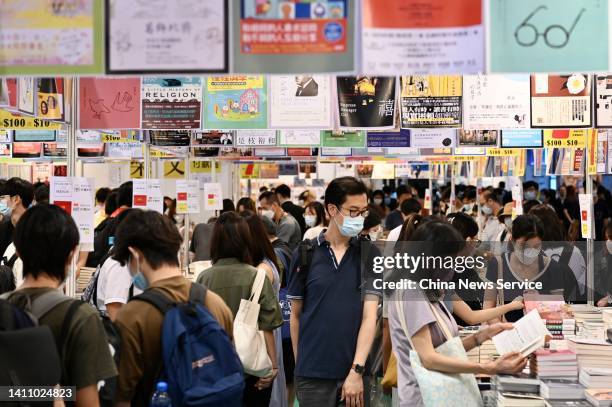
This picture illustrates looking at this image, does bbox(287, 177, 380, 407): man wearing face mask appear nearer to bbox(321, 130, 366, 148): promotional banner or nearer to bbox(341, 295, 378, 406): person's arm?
bbox(341, 295, 378, 406): person's arm

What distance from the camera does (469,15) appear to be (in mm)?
3137

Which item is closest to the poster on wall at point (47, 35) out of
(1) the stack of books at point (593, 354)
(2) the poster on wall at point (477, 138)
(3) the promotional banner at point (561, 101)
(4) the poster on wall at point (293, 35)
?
(4) the poster on wall at point (293, 35)

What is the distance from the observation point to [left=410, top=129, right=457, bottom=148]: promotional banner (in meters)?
10.4

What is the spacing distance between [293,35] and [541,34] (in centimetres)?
101

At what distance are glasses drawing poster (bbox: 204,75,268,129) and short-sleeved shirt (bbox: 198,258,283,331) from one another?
338 centimetres

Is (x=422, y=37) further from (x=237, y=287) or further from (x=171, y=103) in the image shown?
(x=171, y=103)

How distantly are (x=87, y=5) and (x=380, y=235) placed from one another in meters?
9.85

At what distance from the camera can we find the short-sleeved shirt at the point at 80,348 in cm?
251

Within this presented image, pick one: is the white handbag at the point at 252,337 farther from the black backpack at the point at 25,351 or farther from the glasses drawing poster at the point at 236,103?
the glasses drawing poster at the point at 236,103

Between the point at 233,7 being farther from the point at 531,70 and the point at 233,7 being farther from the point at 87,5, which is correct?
the point at 531,70

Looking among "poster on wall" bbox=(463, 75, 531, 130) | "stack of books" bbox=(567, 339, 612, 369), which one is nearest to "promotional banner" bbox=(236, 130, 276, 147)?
"poster on wall" bbox=(463, 75, 531, 130)

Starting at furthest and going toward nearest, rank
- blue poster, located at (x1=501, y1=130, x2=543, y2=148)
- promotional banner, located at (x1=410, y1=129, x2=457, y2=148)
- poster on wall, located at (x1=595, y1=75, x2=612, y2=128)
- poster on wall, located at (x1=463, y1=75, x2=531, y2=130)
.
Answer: blue poster, located at (x1=501, y1=130, x2=543, y2=148) < promotional banner, located at (x1=410, y1=129, x2=457, y2=148) < poster on wall, located at (x1=463, y1=75, x2=531, y2=130) < poster on wall, located at (x1=595, y1=75, x2=612, y2=128)

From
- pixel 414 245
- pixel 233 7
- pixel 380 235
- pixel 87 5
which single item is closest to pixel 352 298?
pixel 414 245

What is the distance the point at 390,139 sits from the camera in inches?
440
